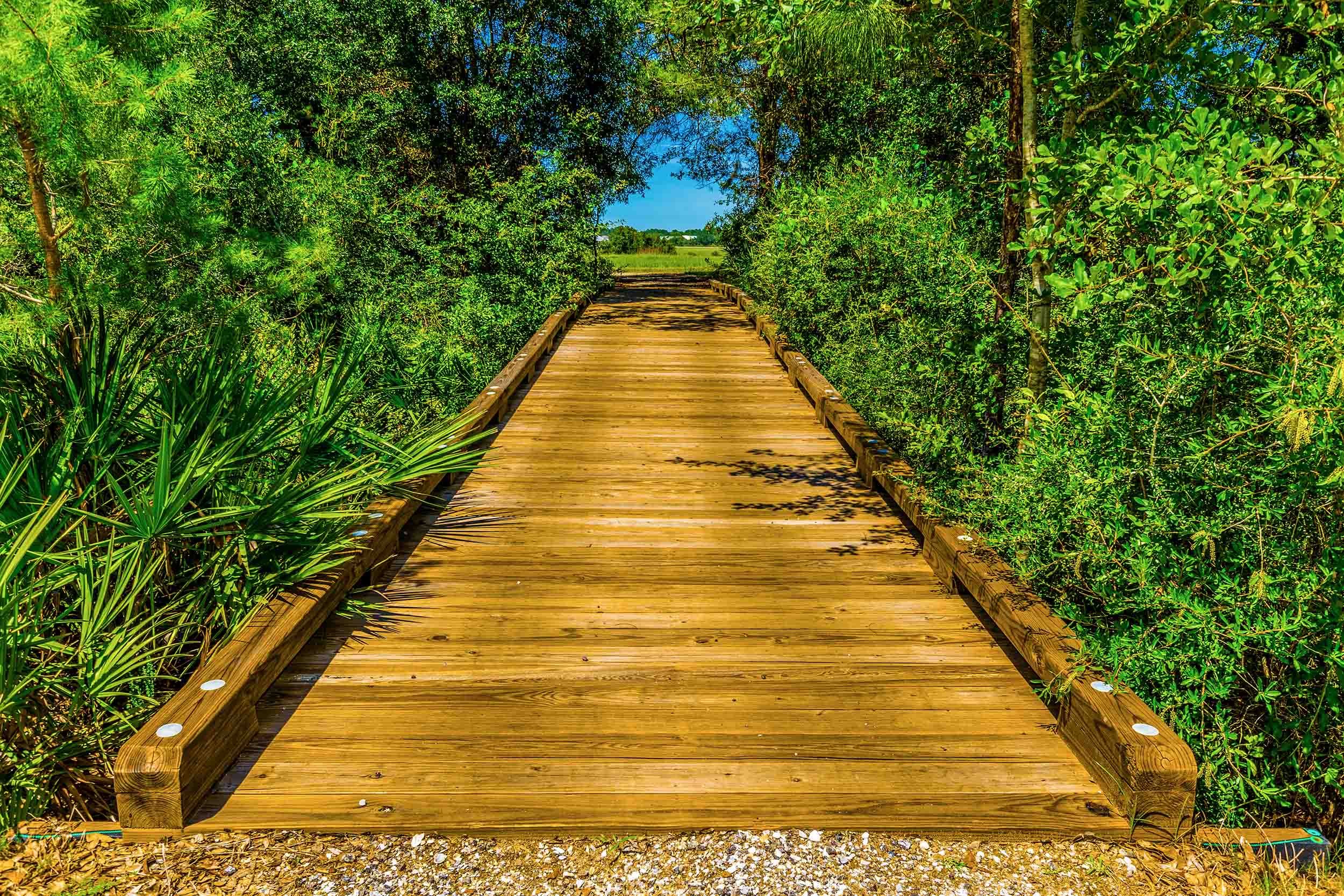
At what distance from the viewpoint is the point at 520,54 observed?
70.3ft

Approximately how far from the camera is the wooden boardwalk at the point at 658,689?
330 cm

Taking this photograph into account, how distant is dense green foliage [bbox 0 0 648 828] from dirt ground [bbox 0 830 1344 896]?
2.25ft

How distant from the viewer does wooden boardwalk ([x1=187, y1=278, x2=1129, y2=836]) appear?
3.30 meters

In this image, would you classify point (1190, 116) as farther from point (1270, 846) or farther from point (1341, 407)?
point (1270, 846)

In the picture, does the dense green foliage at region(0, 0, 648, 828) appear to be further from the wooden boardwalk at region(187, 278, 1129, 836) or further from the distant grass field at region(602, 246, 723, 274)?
the distant grass field at region(602, 246, 723, 274)

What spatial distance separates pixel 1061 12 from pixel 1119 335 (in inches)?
189

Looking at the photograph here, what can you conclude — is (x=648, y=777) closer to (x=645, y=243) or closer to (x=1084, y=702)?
(x=1084, y=702)

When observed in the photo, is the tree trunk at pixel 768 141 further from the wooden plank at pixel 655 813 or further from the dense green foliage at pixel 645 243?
the dense green foliage at pixel 645 243

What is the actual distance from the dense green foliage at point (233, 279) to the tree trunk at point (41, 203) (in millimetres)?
41

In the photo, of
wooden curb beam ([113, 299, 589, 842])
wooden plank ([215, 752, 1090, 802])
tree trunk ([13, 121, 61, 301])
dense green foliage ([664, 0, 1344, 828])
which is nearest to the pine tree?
tree trunk ([13, 121, 61, 301])

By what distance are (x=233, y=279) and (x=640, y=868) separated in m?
14.8

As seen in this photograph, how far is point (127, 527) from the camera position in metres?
3.84

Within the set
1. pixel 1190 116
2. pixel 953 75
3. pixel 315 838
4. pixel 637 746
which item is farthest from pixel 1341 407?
pixel 953 75

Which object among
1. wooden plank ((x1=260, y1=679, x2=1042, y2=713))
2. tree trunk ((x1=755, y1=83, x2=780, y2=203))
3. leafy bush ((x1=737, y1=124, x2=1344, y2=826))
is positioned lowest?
wooden plank ((x1=260, y1=679, x2=1042, y2=713))
